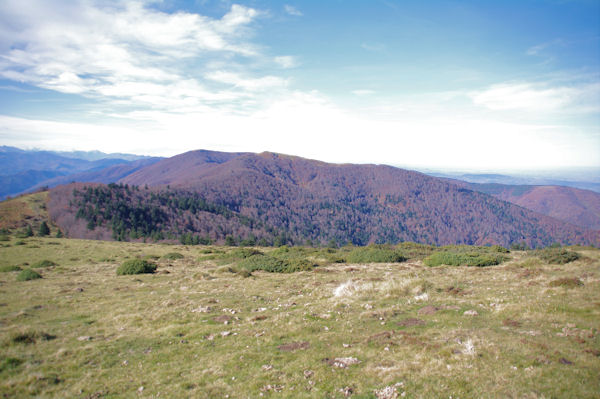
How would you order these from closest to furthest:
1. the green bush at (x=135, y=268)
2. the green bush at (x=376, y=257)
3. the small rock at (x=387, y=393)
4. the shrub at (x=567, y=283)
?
the small rock at (x=387, y=393)
the shrub at (x=567, y=283)
the green bush at (x=135, y=268)
the green bush at (x=376, y=257)

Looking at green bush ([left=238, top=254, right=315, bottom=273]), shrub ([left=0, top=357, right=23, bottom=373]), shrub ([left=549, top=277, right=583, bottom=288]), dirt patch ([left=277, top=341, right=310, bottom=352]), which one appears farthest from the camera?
green bush ([left=238, top=254, right=315, bottom=273])

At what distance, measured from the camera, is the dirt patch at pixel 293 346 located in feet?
35.3

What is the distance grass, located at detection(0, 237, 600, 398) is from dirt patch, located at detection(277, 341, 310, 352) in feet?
0.25

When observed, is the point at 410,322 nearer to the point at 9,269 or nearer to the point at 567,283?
the point at 567,283

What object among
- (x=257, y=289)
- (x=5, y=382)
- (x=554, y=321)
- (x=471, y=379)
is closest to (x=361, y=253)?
(x=257, y=289)

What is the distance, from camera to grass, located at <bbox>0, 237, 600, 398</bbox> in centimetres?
802

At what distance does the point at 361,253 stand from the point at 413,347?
2678 cm

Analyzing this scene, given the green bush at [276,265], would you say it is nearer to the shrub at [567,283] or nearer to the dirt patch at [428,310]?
the dirt patch at [428,310]

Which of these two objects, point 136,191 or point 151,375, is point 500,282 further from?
point 136,191

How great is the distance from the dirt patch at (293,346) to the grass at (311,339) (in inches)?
3.0

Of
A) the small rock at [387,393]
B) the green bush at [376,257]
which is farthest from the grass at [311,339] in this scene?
the green bush at [376,257]

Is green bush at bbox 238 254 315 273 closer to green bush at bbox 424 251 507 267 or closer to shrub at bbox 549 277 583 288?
green bush at bbox 424 251 507 267

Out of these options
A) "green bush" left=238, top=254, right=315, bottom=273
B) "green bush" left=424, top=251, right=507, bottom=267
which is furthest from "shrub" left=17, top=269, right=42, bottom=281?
"green bush" left=424, top=251, right=507, bottom=267

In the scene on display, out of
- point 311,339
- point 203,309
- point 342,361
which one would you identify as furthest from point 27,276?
point 342,361
